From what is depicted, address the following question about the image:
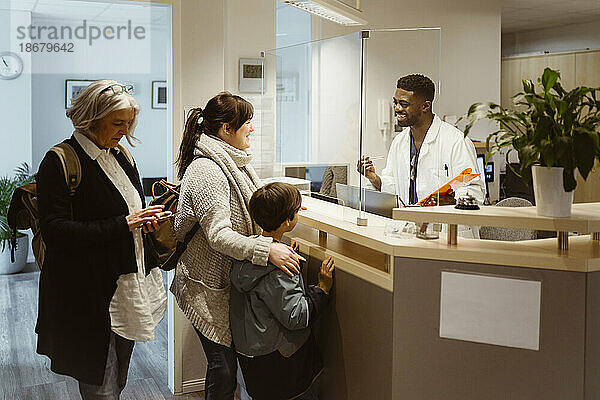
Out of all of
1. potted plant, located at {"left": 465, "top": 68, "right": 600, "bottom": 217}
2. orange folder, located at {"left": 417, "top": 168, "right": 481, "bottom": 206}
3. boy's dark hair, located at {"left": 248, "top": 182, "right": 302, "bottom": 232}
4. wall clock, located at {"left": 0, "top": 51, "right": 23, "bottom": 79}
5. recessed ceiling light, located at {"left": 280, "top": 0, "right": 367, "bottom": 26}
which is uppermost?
recessed ceiling light, located at {"left": 280, "top": 0, "right": 367, "bottom": 26}

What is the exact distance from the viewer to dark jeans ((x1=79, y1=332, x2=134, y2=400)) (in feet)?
7.48

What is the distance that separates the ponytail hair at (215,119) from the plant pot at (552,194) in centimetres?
105

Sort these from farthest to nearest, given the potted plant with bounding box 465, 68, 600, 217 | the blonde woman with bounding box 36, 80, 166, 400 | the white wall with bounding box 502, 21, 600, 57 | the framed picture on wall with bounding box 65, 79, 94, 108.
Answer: the white wall with bounding box 502, 21, 600, 57, the framed picture on wall with bounding box 65, 79, 94, 108, the blonde woman with bounding box 36, 80, 166, 400, the potted plant with bounding box 465, 68, 600, 217

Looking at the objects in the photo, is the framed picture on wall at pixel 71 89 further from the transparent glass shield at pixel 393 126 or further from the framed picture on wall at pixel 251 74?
the transparent glass shield at pixel 393 126

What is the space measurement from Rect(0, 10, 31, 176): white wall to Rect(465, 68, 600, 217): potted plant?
7.39 ft

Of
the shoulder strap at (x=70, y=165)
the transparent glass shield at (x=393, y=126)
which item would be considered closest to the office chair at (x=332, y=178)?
the transparent glass shield at (x=393, y=126)

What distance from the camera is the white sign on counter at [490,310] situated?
179 centimetres

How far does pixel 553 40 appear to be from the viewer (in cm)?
809

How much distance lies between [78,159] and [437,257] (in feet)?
4.18

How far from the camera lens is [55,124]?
317cm

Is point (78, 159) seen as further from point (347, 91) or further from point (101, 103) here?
point (347, 91)

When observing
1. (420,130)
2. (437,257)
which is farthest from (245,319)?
(420,130)

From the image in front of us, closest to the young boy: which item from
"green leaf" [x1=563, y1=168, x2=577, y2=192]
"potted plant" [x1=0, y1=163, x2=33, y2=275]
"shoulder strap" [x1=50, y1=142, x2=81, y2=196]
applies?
"shoulder strap" [x1=50, y1=142, x2=81, y2=196]

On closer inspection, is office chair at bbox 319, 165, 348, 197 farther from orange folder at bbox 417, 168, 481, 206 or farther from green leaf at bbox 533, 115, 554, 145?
green leaf at bbox 533, 115, 554, 145
